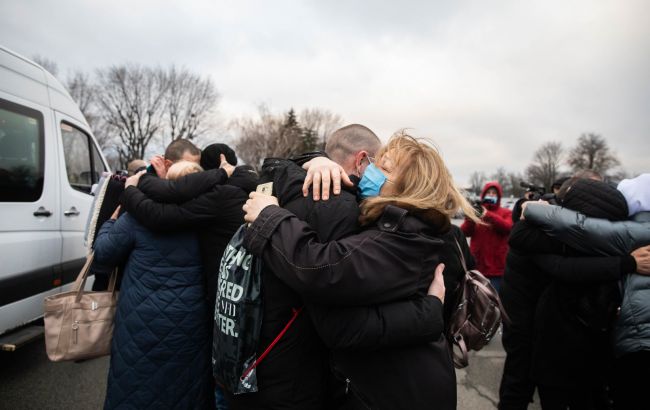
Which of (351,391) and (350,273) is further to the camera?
(351,391)

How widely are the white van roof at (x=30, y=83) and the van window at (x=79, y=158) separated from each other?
23 cm

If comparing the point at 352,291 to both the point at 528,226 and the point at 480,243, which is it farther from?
the point at 480,243

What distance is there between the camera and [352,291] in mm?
1046

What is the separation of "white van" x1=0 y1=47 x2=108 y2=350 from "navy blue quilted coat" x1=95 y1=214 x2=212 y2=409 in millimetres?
1222

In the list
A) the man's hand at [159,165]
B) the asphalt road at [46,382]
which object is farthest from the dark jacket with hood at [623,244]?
the asphalt road at [46,382]

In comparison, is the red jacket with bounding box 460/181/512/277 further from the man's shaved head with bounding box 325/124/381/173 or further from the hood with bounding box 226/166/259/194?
the hood with bounding box 226/166/259/194

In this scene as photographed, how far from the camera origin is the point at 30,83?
9.78 feet

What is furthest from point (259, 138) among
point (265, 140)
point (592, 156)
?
point (592, 156)

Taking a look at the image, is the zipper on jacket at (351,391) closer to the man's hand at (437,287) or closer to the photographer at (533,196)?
the man's hand at (437,287)

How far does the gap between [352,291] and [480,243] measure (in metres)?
3.90

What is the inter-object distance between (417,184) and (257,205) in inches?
24.5

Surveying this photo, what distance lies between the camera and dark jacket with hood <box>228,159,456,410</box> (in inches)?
43.0

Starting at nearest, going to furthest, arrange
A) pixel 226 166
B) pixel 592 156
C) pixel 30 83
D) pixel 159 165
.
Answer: pixel 226 166 → pixel 159 165 → pixel 30 83 → pixel 592 156

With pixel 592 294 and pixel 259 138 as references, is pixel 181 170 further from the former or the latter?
pixel 259 138
